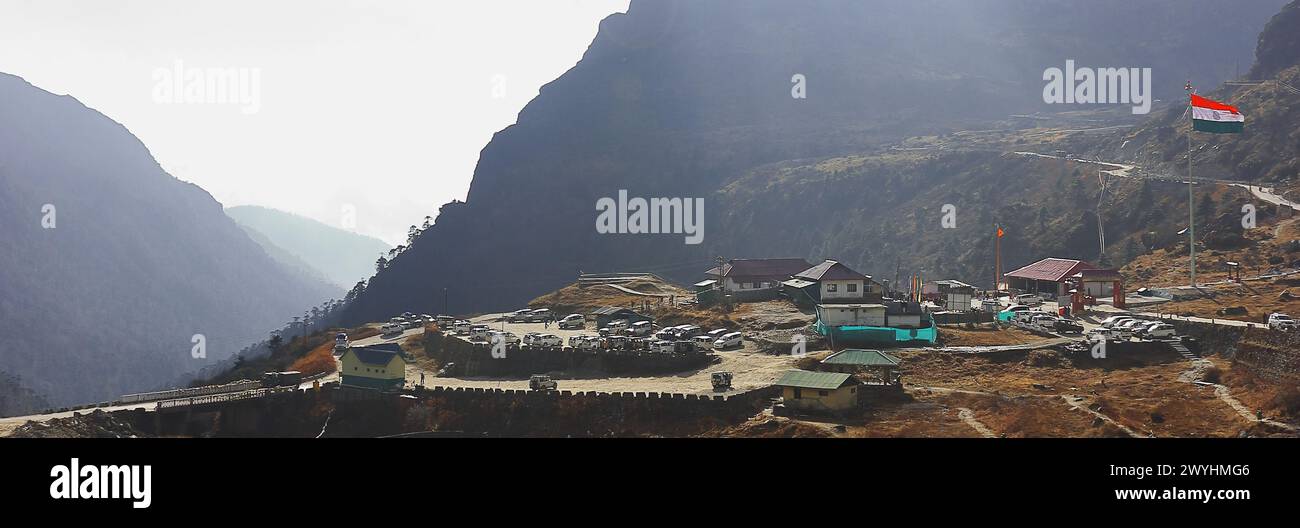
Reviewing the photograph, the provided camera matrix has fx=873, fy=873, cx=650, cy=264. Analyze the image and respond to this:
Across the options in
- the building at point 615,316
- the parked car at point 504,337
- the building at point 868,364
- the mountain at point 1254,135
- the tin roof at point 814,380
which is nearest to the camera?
the tin roof at point 814,380

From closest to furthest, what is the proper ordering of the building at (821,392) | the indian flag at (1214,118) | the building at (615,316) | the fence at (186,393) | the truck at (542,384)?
1. the building at (821,392)
2. the truck at (542,384)
3. the fence at (186,393)
4. the indian flag at (1214,118)
5. the building at (615,316)

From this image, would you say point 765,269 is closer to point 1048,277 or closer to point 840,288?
point 840,288

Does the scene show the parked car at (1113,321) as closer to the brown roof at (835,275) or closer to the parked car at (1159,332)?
the parked car at (1159,332)

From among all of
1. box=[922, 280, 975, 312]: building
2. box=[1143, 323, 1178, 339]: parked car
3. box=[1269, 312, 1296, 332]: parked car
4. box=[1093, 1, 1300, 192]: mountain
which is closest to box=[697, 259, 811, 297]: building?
box=[922, 280, 975, 312]: building

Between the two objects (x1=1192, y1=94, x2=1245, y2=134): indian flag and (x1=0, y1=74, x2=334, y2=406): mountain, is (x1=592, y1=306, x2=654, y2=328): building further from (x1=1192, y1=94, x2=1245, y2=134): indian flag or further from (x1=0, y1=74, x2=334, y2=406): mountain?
(x1=0, y1=74, x2=334, y2=406): mountain

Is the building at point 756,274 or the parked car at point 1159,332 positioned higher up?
the building at point 756,274

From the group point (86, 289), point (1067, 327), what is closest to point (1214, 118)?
point (1067, 327)

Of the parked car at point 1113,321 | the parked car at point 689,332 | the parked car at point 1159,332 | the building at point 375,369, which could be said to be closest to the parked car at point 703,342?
the parked car at point 689,332

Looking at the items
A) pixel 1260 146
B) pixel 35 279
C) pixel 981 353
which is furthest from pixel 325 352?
pixel 35 279
